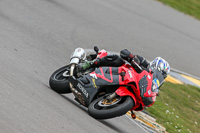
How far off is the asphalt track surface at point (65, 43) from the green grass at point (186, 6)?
882 mm

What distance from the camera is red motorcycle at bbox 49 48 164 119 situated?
6195 millimetres

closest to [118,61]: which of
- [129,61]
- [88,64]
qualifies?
[129,61]

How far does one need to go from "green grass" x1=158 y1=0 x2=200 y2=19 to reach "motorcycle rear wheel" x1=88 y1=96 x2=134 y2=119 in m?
11.7

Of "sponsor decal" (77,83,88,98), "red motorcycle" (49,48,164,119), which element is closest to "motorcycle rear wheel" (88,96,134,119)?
"red motorcycle" (49,48,164,119)

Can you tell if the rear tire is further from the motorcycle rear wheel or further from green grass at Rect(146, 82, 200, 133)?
green grass at Rect(146, 82, 200, 133)

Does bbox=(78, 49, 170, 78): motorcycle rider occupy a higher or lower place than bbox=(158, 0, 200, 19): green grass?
higher

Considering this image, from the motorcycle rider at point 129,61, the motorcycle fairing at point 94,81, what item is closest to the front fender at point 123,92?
the motorcycle fairing at point 94,81

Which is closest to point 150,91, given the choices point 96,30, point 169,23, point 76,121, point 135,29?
point 76,121

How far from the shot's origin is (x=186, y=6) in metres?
18.1

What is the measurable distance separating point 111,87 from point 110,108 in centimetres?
46

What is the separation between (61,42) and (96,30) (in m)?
2.08

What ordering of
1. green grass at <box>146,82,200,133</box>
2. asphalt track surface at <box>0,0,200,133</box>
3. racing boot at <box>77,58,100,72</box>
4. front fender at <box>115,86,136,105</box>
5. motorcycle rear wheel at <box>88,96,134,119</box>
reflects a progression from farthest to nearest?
green grass at <box>146,82,200,133</box> < racing boot at <box>77,58,100,72</box> < front fender at <box>115,86,136,105</box> < motorcycle rear wheel at <box>88,96,134,119</box> < asphalt track surface at <box>0,0,200,133</box>

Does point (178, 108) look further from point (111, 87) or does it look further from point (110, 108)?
point (110, 108)

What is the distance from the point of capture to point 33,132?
4.39m
